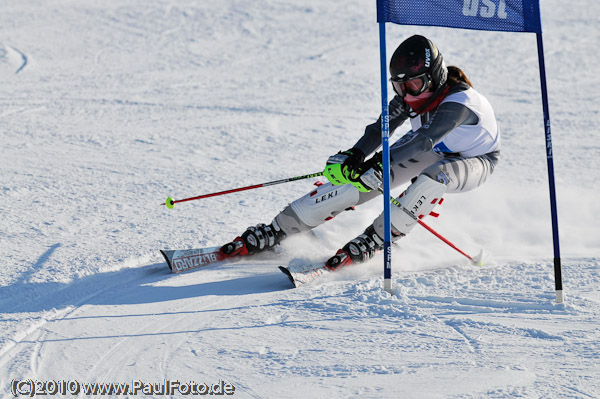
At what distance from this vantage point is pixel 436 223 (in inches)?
237

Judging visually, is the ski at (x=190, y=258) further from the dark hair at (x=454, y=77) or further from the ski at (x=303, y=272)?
the dark hair at (x=454, y=77)

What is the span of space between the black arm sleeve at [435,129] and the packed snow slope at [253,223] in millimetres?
771

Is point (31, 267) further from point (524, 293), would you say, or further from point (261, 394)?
point (524, 293)

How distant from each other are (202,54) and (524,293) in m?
8.77

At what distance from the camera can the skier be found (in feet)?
15.3

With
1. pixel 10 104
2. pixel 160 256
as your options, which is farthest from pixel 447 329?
pixel 10 104

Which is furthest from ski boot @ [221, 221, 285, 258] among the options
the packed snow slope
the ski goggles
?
the ski goggles

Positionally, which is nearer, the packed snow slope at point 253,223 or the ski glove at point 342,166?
the packed snow slope at point 253,223

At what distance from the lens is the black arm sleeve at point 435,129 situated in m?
4.66

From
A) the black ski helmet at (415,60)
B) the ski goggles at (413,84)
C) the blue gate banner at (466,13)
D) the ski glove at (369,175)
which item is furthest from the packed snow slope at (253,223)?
the blue gate banner at (466,13)

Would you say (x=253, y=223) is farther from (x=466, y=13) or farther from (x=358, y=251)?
(x=466, y=13)

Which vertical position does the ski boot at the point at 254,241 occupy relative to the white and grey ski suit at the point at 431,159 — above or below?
below

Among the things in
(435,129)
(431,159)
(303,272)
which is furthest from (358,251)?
(431,159)

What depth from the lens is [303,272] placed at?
4.45 metres
